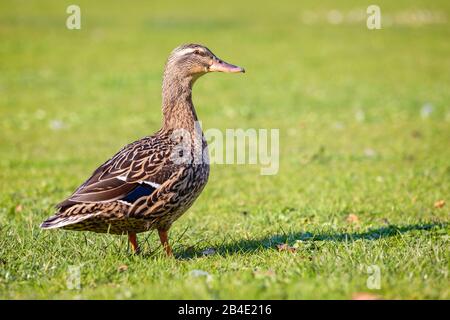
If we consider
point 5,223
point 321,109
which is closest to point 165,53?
point 321,109

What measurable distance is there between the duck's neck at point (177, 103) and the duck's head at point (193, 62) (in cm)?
7

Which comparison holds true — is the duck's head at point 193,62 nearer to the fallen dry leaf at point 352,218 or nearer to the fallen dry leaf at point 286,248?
the fallen dry leaf at point 286,248

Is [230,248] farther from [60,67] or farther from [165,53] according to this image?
[165,53]

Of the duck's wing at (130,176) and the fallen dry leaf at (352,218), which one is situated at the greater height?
the duck's wing at (130,176)

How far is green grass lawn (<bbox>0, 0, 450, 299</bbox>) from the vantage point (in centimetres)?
514

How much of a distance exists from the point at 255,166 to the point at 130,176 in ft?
19.0

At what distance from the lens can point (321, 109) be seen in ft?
52.7

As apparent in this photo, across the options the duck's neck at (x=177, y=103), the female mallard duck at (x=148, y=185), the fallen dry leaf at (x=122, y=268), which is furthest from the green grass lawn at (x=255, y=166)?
the duck's neck at (x=177, y=103)

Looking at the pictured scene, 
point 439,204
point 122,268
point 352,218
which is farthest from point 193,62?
point 439,204

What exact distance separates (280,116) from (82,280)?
35.2 ft

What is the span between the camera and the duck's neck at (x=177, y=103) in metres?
6.61

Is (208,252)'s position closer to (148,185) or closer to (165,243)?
(165,243)

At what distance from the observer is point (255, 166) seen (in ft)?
38.0

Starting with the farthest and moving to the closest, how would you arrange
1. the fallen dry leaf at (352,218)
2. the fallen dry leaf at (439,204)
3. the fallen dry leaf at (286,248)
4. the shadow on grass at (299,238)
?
the fallen dry leaf at (439,204)
the fallen dry leaf at (352,218)
the shadow on grass at (299,238)
the fallen dry leaf at (286,248)
